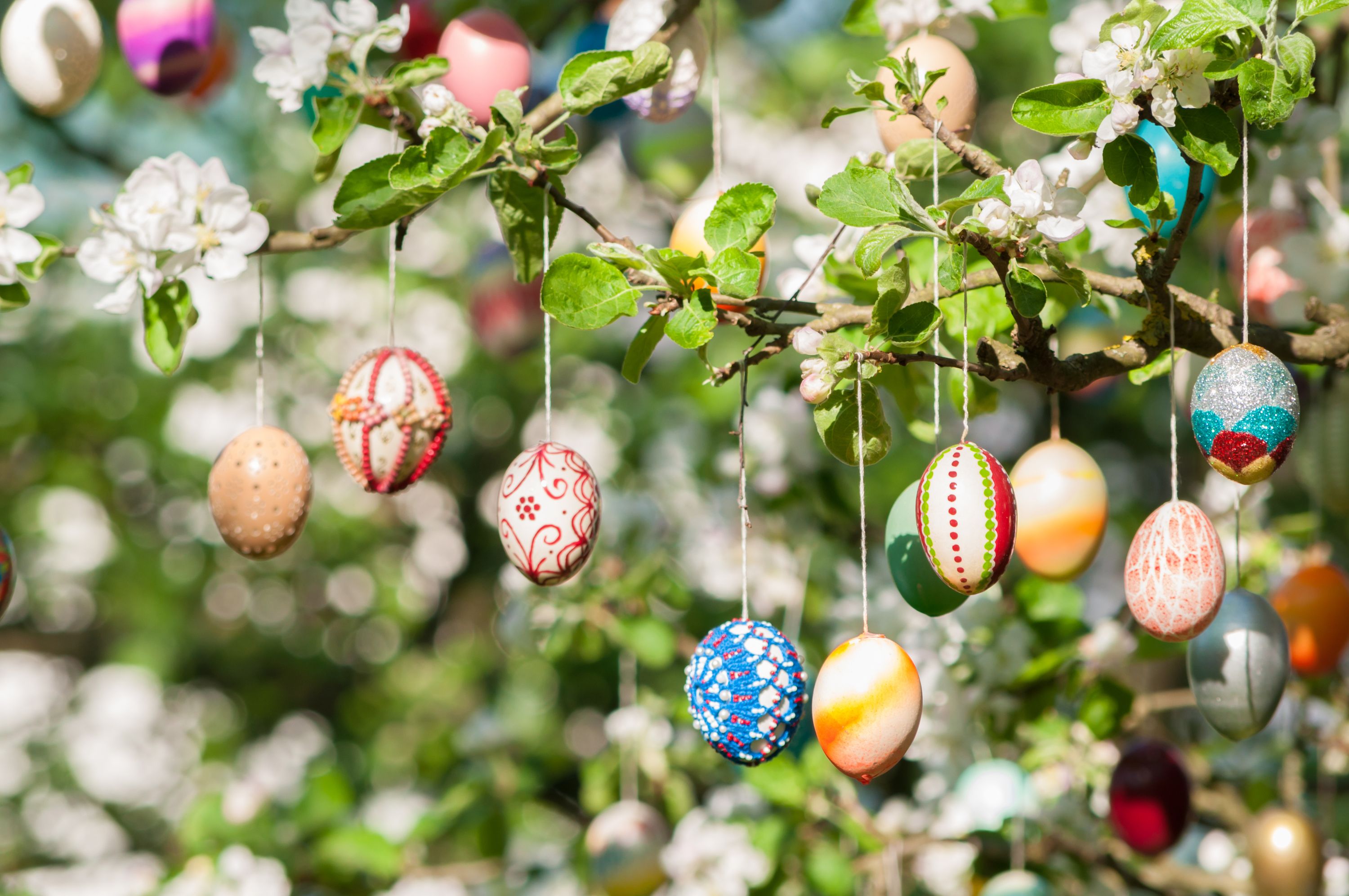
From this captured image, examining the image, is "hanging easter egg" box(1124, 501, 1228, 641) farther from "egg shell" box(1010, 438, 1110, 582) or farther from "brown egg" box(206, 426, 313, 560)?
"brown egg" box(206, 426, 313, 560)

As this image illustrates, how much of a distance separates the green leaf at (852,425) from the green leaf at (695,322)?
11 centimetres

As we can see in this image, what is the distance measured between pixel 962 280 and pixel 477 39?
0.72 metres

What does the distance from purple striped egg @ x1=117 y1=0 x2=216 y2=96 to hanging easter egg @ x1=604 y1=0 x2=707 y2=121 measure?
570 millimetres

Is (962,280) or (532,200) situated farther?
(532,200)

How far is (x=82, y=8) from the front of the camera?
4.57 ft

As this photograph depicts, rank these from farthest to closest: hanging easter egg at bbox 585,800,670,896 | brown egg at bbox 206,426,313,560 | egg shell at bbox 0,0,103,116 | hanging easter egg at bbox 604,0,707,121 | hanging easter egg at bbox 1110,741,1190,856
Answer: hanging easter egg at bbox 585,800,670,896 → hanging easter egg at bbox 1110,741,1190,856 → egg shell at bbox 0,0,103,116 → hanging easter egg at bbox 604,0,707,121 → brown egg at bbox 206,426,313,560

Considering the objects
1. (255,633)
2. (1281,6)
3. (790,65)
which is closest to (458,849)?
(255,633)

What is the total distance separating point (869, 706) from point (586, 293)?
0.40m

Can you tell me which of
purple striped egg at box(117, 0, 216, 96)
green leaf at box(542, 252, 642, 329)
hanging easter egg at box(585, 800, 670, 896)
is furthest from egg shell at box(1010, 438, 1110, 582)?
purple striped egg at box(117, 0, 216, 96)

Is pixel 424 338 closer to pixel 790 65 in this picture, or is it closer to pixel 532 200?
pixel 790 65

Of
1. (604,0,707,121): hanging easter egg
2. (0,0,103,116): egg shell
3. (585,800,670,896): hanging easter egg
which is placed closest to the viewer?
(604,0,707,121): hanging easter egg

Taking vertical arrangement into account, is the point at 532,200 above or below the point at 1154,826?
above

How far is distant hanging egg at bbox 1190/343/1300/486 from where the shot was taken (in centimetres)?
85

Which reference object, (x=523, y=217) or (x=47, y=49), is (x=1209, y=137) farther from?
(x=47, y=49)
